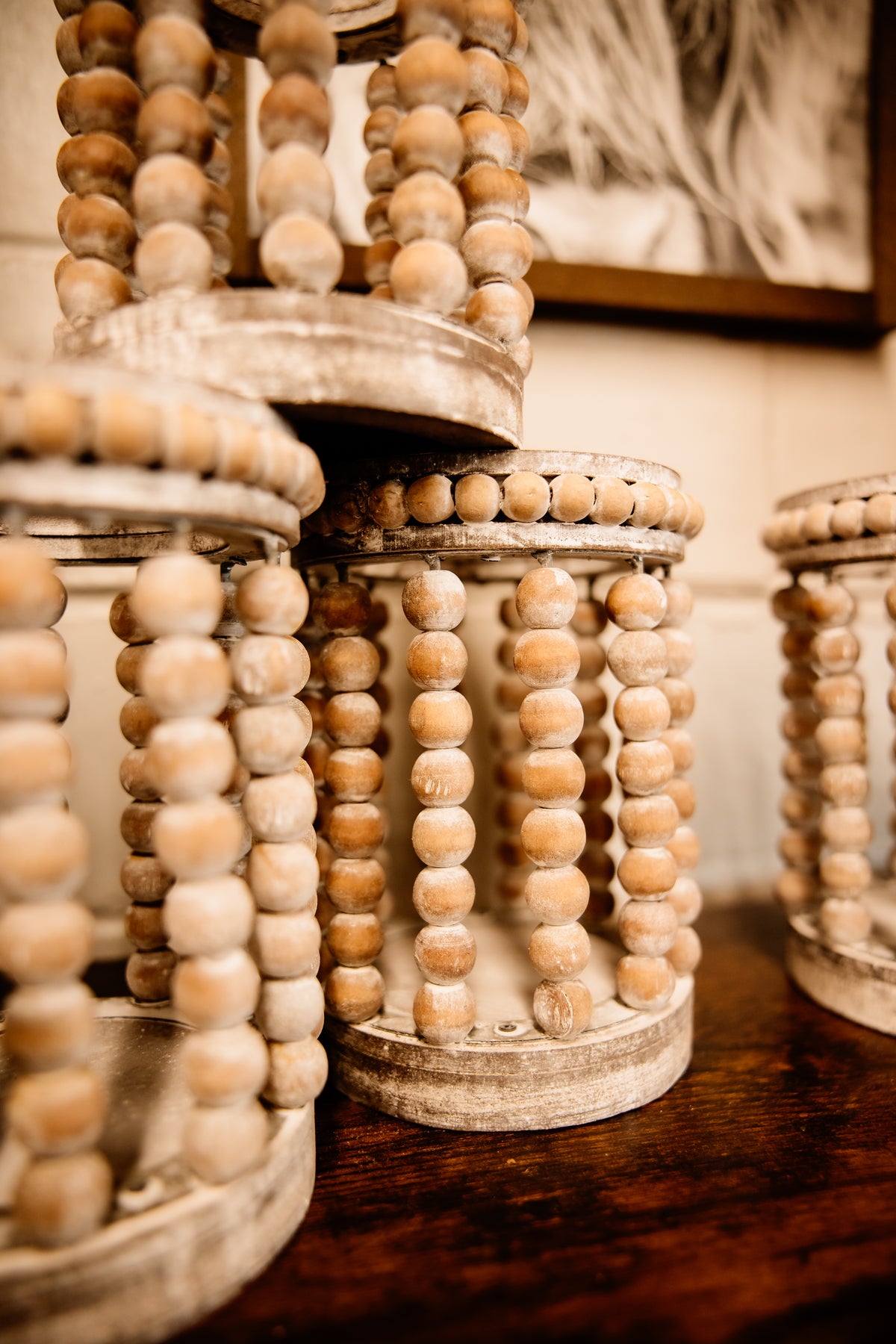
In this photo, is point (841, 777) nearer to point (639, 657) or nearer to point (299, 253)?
point (639, 657)

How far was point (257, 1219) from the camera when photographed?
552 mm

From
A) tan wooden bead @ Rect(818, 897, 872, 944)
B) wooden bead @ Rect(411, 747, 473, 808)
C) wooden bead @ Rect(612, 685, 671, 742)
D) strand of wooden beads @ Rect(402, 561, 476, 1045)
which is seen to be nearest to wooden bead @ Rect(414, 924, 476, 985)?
strand of wooden beads @ Rect(402, 561, 476, 1045)

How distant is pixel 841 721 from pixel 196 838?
2.34 feet

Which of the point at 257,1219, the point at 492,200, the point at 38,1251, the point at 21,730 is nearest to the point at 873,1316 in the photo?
the point at 257,1219

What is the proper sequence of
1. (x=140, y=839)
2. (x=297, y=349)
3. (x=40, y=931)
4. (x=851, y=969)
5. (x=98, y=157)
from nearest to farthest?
(x=40, y=931), (x=297, y=349), (x=98, y=157), (x=140, y=839), (x=851, y=969)

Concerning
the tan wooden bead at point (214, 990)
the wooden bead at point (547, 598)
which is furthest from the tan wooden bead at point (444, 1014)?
the wooden bead at point (547, 598)

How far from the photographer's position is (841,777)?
93 centimetres

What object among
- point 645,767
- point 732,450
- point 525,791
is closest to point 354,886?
point 525,791

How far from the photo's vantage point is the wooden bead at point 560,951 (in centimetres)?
71

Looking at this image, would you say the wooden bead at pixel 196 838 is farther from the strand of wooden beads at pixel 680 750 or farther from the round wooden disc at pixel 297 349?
the strand of wooden beads at pixel 680 750

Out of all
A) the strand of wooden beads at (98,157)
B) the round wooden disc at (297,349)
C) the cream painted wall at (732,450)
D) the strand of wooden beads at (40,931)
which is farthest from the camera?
the cream painted wall at (732,450)

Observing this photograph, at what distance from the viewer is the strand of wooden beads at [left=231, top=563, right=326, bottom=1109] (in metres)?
0.58

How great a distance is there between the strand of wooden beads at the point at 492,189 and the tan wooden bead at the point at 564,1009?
1.77ft

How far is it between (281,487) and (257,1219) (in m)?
0.47
